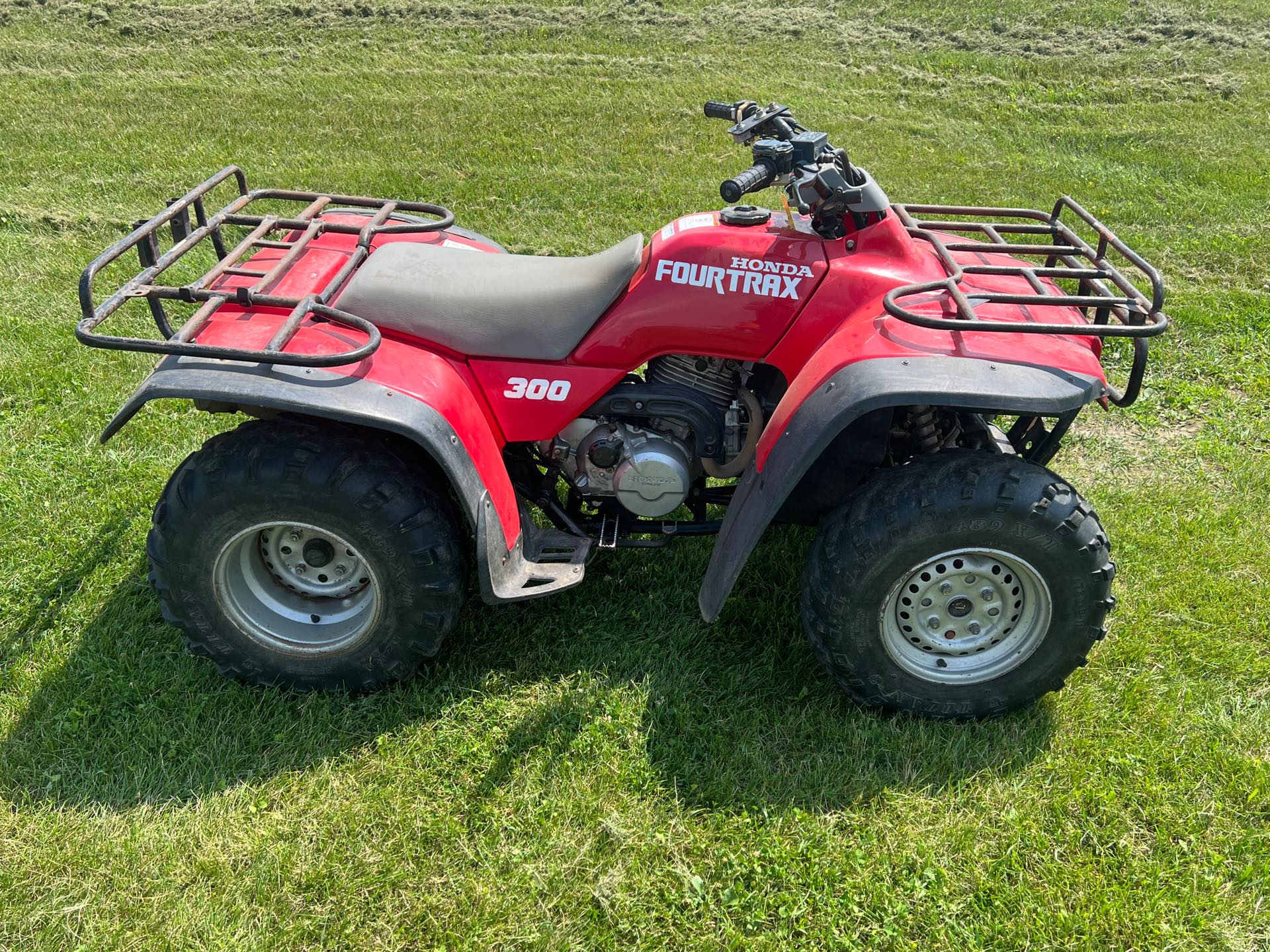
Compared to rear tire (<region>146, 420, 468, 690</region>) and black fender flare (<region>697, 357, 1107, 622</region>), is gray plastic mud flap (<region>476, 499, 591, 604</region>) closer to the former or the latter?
rear tire (<region>146, 420, 468, 690</region>)

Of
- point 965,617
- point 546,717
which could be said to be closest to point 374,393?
point 546,717

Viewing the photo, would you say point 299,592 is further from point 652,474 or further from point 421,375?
point 652,474

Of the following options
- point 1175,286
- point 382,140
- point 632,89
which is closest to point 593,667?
point 1175,286

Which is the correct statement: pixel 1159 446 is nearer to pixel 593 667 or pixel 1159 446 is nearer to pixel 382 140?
pixel 593 667

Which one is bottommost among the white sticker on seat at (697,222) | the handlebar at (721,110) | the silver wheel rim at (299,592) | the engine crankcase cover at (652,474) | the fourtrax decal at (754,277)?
the silver wheel rim at (299,592)

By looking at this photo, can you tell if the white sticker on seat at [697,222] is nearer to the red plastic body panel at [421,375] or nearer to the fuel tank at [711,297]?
the fuel tank at [711,297]

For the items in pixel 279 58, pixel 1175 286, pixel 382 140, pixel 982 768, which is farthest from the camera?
pixel 279 58

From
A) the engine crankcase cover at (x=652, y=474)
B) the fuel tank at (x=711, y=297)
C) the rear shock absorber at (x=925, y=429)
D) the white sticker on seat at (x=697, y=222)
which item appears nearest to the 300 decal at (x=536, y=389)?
the fuel tank at (x=711, y=297)

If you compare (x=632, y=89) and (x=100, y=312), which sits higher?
(x=100, y=312)

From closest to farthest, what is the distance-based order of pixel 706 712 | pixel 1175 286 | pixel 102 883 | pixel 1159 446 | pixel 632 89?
1. pixel 102 883
2. pixel 706 712
3. pixel 1159 446
4. pixel 1175 286
5. pixel 632 89

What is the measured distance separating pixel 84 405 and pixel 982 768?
4699 millimetres

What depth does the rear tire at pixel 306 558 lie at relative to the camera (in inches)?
126

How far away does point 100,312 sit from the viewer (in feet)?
9.95

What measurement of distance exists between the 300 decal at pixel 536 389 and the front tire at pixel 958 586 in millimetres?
1033
